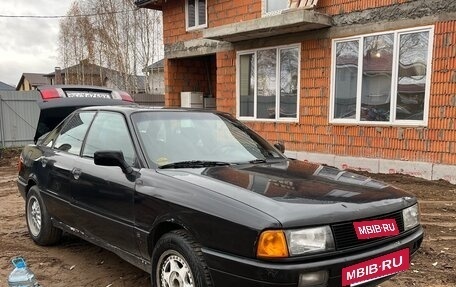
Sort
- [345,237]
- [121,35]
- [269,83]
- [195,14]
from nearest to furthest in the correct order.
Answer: [345,237], [269,83], [195,14], [121,35]

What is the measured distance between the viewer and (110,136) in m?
3.81

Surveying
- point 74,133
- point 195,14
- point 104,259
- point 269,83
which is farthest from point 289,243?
point 195,14

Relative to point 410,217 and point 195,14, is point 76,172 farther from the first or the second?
point 195,14

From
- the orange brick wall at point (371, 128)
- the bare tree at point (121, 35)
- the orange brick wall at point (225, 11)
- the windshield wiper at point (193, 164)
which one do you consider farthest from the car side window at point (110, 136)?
the bare tree at point (121, 35)

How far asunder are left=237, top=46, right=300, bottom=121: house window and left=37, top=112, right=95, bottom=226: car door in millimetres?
6532

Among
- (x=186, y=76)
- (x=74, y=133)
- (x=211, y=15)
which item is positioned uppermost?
(x=211, y=15)

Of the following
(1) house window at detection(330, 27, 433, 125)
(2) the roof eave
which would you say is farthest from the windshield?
(2) the roof eave

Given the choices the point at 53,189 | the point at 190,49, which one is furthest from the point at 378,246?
the point at 190,49

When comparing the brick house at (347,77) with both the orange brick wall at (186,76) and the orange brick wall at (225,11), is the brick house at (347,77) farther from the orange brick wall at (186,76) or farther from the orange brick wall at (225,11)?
the orange brick wall at (186,76)

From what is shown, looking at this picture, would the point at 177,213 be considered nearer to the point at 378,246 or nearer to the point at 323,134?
Answer: the point at 378,246

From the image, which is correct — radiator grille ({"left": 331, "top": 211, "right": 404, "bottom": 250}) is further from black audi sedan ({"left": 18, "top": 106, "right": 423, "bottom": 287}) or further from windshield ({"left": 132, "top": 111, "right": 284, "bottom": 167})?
windshield ({"left": 132, "top": 111, "right": 284, "bottom": 167})

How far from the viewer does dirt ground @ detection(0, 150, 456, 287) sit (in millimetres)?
3721

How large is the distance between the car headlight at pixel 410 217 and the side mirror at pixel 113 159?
2113 millimetres

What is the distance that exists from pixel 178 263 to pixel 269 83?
27.6 feet
